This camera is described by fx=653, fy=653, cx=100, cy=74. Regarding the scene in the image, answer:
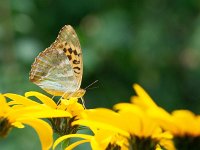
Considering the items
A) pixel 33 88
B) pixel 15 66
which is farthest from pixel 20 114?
pixel 15 66

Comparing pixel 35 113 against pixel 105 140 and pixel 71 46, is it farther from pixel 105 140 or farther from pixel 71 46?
pixel 71 46

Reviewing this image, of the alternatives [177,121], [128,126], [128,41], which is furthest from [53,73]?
[128,41]

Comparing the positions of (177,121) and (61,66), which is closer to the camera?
(177,121)

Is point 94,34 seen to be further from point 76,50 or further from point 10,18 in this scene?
point 76,50

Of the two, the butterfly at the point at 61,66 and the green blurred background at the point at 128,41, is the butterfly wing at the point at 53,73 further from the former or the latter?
the green blurred background at the point at 128,41

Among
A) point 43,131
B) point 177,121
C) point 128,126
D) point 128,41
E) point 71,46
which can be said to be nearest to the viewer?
point 177,121
